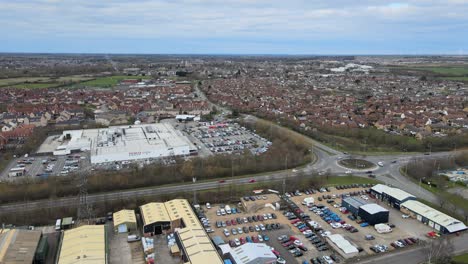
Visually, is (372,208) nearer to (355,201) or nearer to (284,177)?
(355,201)

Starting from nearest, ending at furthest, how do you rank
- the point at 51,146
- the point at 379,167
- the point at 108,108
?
the point at 379,167
the point at 51,146
the point at 108,108

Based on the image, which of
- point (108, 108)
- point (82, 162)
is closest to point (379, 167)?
point (82, 162)

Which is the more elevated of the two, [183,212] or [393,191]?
[393,191]

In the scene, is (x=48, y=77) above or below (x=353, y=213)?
above

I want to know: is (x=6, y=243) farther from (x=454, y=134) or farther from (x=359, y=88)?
(x=359, y=88)

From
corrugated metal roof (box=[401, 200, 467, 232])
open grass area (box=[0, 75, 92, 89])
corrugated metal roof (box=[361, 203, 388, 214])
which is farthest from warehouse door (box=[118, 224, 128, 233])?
open grass area (box=[0, 75, 92, 89])

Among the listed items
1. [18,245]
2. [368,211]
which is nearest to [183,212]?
[18,245]

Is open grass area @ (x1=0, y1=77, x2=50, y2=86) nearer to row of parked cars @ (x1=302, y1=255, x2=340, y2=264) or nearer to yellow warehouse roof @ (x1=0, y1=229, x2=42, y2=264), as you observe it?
yellow warehouse roof @ (x1=0, y1=229, x2=42, y2=264)
